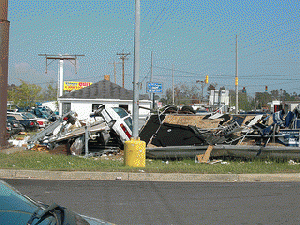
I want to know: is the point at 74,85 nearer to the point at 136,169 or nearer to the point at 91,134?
the point at 91,134

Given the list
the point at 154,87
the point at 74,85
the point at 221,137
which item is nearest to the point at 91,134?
the point at 221,137

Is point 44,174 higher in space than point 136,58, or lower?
lower

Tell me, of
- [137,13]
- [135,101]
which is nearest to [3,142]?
[135,101]

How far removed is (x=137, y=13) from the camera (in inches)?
450

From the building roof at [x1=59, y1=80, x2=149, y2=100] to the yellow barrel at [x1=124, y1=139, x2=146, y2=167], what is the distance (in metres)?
23.2

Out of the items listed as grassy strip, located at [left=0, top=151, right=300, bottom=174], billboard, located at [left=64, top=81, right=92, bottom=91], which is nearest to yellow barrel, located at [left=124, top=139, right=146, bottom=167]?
grassy strip, located at [left=0, top=151, right=300, bottom=174]

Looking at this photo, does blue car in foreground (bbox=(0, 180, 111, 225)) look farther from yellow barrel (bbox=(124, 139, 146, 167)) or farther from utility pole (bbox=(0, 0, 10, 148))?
utility pole (bbox=(0, 0, 10, 148))

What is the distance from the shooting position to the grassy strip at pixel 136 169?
31.9ft

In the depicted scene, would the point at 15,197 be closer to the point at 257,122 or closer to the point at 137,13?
the point at 137,13

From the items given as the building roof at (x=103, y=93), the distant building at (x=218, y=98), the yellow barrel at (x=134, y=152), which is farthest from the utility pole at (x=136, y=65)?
the building roof at (x=103, y=93)

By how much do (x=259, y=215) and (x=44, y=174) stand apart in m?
6.03

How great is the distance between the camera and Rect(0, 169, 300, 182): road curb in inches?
363

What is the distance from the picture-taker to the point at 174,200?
269 inches

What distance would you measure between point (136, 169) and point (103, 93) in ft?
82.6
